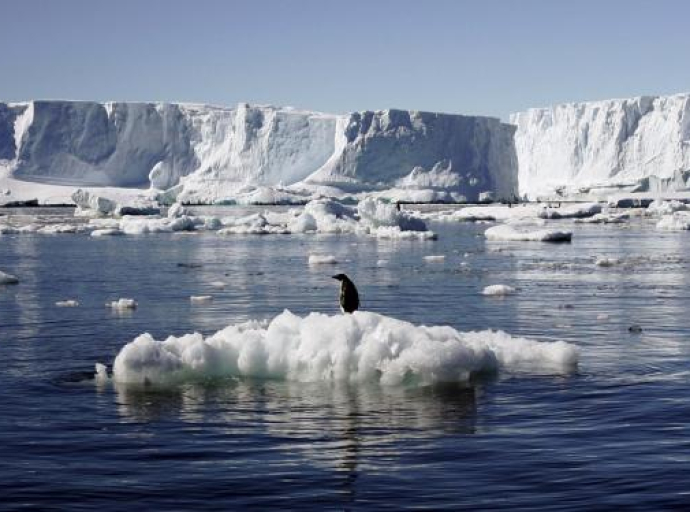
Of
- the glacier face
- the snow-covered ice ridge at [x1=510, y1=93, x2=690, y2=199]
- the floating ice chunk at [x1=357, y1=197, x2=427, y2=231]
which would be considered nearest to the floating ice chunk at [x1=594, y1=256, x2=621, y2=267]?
the floating ice chunk at [x1=357, y1=197, x2=427, y2=231]

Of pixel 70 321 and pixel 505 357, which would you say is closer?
pixel 505 357

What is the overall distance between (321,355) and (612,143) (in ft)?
466

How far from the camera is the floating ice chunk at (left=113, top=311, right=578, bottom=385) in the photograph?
12516 mm

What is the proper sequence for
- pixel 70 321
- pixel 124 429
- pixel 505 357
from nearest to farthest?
1. pixel 124 429
2. pixel 505 357
3. pixel 70 321

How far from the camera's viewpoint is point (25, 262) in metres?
36.3

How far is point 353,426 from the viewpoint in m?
10.4

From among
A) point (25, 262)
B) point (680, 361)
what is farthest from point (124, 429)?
point (25, 262)

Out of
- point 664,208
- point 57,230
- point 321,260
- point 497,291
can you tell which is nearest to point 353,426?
point 497,291

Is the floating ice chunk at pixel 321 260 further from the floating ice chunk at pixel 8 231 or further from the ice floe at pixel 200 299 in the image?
the floating ice chunk at pixel 8 231

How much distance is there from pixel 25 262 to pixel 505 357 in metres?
25.5

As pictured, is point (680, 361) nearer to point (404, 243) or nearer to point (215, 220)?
point (404, 243)

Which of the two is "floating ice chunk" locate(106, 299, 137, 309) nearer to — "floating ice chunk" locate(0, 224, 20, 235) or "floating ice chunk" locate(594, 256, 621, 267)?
"floating ice chunk" locate(594, 256, 621, 267)

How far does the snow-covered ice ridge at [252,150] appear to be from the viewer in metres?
124

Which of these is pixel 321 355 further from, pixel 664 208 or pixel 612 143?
pixel 612 143
